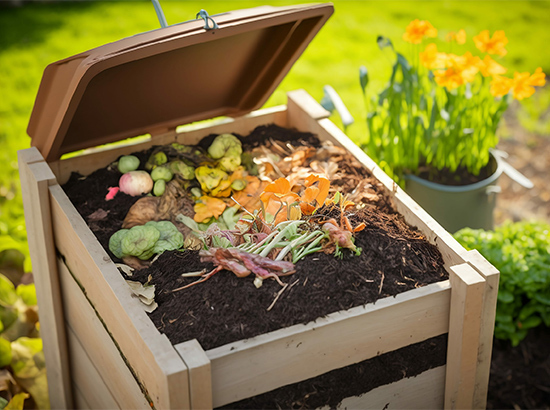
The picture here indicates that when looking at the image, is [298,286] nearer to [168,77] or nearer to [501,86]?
[168,77]

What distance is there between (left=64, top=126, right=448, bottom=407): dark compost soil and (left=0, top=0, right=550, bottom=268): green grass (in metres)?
1.91

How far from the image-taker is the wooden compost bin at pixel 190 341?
1.29 meters

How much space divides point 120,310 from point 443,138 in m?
1.52

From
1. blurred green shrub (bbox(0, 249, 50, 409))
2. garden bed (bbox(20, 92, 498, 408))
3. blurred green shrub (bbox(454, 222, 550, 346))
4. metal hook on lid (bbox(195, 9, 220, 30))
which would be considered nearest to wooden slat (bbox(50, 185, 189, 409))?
garden bed (bbox(20, 92, 498, 408))

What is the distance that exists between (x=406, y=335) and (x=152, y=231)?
72cm

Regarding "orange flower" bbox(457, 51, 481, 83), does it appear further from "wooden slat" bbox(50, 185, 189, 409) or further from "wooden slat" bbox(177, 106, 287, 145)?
"wooden slat" bbox(50, 185, 189, 409)

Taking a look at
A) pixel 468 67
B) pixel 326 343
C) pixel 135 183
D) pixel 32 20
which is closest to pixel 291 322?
pixel 326 343

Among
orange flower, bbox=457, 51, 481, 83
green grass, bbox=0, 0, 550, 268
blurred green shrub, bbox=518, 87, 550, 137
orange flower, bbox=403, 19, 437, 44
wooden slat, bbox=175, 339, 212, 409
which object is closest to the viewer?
wooden slat, bbox=175, 339, 212, 409

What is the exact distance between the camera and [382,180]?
1843 millimetres

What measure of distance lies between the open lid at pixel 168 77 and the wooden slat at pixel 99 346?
0.44m

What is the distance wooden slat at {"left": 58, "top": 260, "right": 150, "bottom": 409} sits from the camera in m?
1.49

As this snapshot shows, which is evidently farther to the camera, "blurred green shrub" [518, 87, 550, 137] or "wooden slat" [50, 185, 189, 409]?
"blurred green shrub" [518, 87, 550, 137]

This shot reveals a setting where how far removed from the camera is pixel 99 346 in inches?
Result: 65.9

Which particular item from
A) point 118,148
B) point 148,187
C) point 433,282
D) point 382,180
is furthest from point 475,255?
point 118,148
